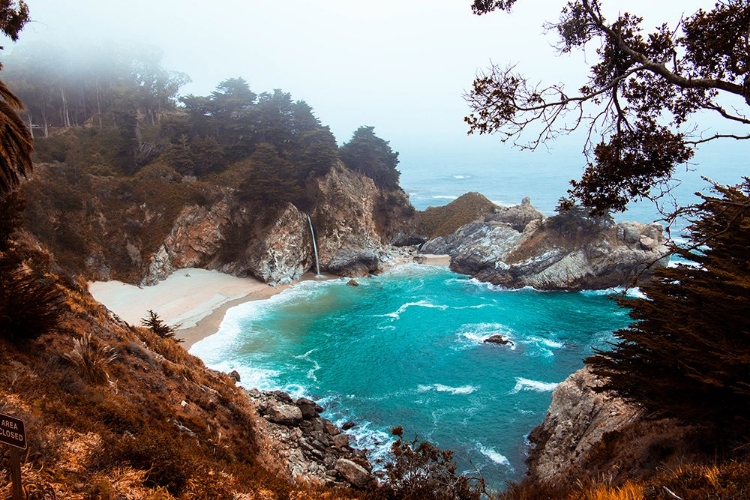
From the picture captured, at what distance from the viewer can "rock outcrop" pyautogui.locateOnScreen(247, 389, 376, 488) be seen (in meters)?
16.8

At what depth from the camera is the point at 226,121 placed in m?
63.6

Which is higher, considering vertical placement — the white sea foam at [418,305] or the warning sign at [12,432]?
the warning sign at [12,432]

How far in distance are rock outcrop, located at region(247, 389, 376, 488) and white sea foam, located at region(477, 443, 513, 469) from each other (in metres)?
6.26

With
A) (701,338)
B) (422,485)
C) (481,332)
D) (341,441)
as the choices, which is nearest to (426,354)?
(481,332)

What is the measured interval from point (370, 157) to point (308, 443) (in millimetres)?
54775

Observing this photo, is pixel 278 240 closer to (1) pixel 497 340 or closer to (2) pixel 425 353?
(2) pixel 425 353

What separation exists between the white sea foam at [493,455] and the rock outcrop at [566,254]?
3295 cm

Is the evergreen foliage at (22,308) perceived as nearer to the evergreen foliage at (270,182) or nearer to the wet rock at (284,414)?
the wet rock at (284,414)

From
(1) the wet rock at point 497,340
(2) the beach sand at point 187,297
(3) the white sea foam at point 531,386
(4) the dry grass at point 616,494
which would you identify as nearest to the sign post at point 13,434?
(4) the dry grass at point 616,494

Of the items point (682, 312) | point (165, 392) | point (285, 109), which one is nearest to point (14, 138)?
point (165, 392)

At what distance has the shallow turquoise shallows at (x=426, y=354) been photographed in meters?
23.5

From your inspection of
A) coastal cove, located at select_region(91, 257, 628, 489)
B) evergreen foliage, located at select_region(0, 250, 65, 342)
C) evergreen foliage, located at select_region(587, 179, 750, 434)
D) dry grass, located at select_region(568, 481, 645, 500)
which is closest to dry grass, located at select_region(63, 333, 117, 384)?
evergreen foliage, located at select_region(0, 250, 65, 342)

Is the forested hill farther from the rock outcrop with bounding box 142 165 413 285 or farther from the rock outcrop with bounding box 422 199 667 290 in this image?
the rock outcrop with bounding box 422 199 667 290

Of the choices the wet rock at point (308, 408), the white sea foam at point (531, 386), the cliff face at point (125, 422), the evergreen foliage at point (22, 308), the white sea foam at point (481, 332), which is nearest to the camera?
the cliff face at point (125, 422)
